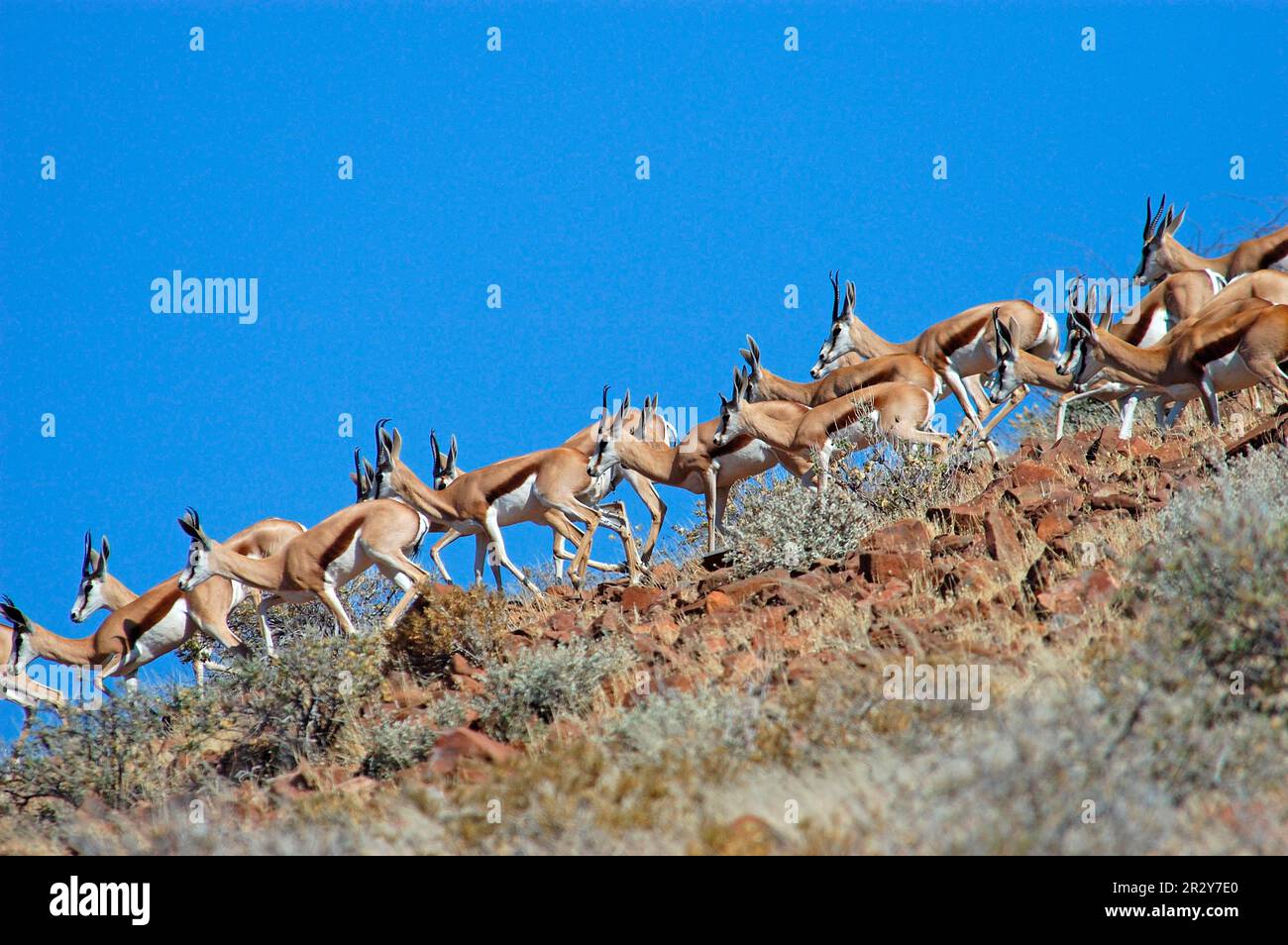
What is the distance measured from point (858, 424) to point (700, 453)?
7.94ft

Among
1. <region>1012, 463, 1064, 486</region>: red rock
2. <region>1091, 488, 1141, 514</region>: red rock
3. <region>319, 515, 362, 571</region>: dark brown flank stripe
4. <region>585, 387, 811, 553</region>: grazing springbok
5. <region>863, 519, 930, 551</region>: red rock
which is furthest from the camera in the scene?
<region>585, 387, 811, 553</region>: grazing springbok

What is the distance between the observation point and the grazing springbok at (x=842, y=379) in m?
17.6

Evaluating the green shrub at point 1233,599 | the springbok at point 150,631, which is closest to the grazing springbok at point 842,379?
the springbok at point 150,631

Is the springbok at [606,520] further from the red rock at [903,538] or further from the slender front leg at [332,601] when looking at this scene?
the red rock at [903,538]

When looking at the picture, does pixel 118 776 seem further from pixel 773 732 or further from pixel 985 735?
pixel 985 735

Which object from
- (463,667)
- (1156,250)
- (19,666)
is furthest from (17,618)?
(1156,250)

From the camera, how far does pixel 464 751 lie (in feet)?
29.5

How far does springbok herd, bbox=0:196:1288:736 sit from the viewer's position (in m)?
15.8

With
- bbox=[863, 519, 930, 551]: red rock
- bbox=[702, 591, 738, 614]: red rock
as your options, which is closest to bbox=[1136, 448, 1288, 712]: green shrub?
bbox=[863, 519, 930, 551]: red rock

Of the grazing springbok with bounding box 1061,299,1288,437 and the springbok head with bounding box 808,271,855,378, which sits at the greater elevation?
the springbok head with bounding box 808,271,855,378

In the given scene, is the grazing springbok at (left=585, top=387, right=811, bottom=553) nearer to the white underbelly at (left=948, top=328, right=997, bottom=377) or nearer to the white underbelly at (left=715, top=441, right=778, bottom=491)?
the white underbelly at (left=715, top=441, right=778, bottom=491)

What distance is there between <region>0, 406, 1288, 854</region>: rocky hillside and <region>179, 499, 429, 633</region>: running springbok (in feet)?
6.41

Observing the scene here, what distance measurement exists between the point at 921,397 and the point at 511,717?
8389 millimetres
